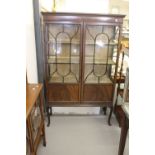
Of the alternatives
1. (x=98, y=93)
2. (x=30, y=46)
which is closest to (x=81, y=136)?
(x=98, y=93)

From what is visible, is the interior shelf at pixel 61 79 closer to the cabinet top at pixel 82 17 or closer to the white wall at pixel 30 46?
the white wall at pixel 30 46

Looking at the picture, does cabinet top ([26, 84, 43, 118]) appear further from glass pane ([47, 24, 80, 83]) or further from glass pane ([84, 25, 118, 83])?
glass pane ([84, 25, 118, 83])

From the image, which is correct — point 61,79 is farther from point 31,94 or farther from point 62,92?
point 31,94

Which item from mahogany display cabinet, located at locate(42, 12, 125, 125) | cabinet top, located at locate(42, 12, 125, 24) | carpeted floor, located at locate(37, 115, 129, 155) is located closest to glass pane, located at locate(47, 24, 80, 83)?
mahogany display cabinet, located at locate(42, 12, 125, 125)

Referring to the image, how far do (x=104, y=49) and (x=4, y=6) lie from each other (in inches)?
78.7

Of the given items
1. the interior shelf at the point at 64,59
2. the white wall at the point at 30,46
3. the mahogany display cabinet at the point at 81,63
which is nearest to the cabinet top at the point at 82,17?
the mahogany display cabinet at the point at 81,63

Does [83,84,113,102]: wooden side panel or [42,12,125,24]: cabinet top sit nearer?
[42,12,125,24]: cabinet top

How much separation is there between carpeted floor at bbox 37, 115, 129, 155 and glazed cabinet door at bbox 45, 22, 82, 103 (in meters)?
0.38

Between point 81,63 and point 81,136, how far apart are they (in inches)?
A: 39.1

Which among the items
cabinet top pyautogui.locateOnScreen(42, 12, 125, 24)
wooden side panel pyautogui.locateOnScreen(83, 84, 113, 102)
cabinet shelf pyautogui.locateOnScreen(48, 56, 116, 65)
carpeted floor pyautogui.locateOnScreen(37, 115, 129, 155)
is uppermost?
cabinet top pyautogui.locateOnScreen(42, 12, 125, 24)

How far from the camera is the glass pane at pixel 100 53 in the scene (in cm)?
253

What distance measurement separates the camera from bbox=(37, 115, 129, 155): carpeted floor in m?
2.20

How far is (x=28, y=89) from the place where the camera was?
1837 mm
